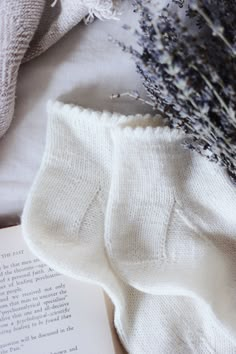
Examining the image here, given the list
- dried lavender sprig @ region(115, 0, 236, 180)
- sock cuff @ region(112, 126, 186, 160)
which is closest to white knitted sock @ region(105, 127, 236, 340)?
sock cuff @ region(112, 126, 186, 160)

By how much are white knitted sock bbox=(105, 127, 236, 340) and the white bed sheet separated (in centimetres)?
8

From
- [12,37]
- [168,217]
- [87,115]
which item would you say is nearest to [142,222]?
[168,217]

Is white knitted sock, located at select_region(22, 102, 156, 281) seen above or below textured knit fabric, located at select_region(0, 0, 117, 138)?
below

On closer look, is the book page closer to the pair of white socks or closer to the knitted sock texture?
the pair of white socks

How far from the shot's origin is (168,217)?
0.81 meters

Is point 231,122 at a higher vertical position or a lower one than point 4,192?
higher

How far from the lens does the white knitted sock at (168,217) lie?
0.78 m

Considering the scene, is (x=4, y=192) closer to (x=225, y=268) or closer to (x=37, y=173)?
(x=37, y=173)

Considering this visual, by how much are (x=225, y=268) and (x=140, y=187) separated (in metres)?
0.18

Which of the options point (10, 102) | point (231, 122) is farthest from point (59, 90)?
point (231, 122)

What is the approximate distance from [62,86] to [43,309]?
345 millimetres

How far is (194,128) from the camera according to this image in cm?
67

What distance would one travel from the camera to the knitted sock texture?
2.49ft

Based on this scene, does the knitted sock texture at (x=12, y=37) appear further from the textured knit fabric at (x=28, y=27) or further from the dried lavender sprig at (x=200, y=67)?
the dried lavender sprig at (x=200, y=67)
